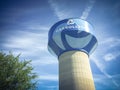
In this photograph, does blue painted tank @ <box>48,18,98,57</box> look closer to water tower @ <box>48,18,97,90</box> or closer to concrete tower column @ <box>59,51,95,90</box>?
water tower @ <box>48,18,97,90</box>

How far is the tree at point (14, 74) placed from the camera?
48.0 feet

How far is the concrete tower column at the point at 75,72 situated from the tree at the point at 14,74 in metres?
5.77

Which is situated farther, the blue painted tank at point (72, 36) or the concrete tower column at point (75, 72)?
the blue painted tank at point (72, 36)

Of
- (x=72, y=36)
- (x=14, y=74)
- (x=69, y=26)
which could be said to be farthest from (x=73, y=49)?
(x=14, y=74)

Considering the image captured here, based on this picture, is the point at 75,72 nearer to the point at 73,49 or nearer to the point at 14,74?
the point at 73,49

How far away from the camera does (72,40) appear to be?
72.3 feet

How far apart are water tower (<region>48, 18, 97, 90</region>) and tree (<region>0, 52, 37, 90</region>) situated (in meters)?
6.25

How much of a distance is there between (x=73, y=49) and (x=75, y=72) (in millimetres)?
3504

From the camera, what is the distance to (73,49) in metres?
22.6

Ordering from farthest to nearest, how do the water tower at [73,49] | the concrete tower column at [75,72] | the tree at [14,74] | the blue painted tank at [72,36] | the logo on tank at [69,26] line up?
the logo on tank at [69,26] → the blue painted tank at [72,36] → the water tower at [73,49] → the concrete tower column at [75,72] → the tree at [14,74]

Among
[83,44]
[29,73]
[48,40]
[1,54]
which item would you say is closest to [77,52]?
[83,44]

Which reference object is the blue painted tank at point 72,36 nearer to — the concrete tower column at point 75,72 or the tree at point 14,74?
the concrete tower column at point 75,72

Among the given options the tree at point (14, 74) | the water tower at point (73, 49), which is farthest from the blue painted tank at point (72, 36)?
the tree at point (14, 74)

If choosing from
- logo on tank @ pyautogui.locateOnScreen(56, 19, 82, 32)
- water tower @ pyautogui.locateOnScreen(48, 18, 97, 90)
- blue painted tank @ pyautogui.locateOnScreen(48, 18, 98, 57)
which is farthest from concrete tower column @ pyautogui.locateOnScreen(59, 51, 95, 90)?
logo on tank @ pyautogui.locateOnScreen(56, 19, 82, 32)
